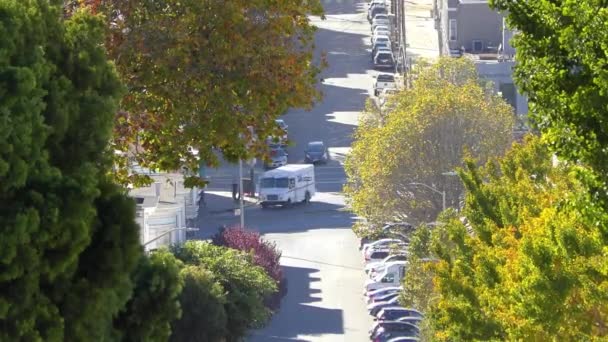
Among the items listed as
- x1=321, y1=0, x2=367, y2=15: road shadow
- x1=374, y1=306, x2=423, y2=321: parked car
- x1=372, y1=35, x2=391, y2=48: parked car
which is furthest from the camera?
x1=321, y1=0, x2=367, y2=15: road shadow

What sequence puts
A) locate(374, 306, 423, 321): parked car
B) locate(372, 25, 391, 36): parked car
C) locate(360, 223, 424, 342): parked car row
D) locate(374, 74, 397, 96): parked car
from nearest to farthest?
locate(360, 223, 424, 342): parked car row, locate(374, 306, 423, 321): parked car, locate(374, 74, 397, 96): parked car, locate(372, 25, 391, 36): parked car

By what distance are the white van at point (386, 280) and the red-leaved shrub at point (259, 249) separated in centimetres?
321

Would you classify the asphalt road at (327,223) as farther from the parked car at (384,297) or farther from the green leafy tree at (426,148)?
the green leafy tree at (426,148)

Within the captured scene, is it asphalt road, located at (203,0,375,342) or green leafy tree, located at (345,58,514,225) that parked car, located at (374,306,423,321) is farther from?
green leafy tree, located at (345,58,514,225)

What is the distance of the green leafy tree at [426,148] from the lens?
5578 centimetres

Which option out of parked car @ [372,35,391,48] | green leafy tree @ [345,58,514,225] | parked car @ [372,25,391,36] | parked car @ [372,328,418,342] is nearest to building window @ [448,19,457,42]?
parked car @ [372,35,391,48]

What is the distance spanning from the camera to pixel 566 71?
13820 mm

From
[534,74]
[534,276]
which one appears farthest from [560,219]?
[534,74]

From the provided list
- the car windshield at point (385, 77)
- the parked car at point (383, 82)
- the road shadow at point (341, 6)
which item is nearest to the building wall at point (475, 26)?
the parked car at point (383, 82)

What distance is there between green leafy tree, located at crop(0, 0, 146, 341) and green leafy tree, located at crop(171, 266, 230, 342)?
26.6m

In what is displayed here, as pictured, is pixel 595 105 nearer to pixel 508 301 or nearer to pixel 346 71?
pixel 508 301

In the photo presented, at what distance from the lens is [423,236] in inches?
1801

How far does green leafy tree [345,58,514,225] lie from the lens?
183 ft

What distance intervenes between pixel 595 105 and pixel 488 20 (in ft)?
238
